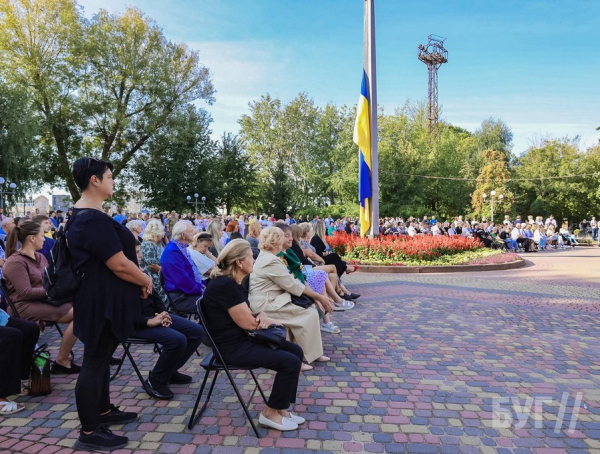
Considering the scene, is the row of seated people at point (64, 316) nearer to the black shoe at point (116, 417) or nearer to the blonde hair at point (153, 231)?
the black shoe at point (116, 417)

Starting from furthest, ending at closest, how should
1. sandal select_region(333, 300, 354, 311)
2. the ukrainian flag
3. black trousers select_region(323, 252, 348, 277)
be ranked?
1. the ukrainian flag
2. black trousers select_region(323, 252, 348, 277)
3. sandal select_region(333, 300, 354, 311)

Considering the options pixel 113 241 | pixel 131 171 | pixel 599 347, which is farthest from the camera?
pixel 131 171

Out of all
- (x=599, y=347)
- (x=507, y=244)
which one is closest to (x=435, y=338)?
(x=599, y=347)

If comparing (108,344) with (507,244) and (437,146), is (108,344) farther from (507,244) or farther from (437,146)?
(437,146)

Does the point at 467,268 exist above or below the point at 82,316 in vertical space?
below

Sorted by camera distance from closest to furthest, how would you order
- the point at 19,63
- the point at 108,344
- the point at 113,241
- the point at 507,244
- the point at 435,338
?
1. the point at 113,241
2. the point at 108,344
3. the point at 435,338
4. the point at 507,244
5. the point at 19,63

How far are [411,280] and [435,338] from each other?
5.60m

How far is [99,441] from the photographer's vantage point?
10.2 feet

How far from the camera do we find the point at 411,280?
38.0ft

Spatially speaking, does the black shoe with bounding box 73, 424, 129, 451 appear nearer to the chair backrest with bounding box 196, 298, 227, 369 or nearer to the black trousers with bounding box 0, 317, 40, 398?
the chair backrest with bounding box 196, 298, 227, 369

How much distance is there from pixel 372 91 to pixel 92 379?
15.2 meters

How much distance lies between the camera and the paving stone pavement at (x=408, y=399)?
3250 millimetres

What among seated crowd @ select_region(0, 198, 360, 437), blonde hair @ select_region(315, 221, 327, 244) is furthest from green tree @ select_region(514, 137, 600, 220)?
seated crowd @ select_region(0, 198, 360, 437)

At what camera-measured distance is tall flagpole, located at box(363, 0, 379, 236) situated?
52.9 feet
